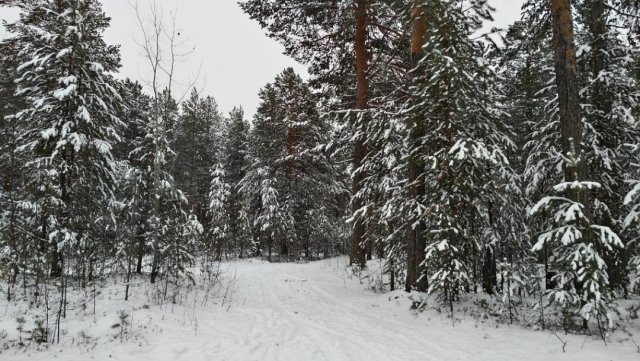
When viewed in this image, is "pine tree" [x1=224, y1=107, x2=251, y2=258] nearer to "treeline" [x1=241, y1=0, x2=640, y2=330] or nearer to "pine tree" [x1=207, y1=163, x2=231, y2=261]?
"pine tree" [x1=207, y1=163, x2=231, y2=261]

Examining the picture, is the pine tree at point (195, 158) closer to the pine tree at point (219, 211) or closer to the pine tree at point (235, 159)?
the pine tree at point (235, 159)

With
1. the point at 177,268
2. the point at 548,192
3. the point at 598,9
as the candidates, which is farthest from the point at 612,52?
the point at 177,268

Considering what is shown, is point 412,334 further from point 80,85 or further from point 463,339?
point 80,85

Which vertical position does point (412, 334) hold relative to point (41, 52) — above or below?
below

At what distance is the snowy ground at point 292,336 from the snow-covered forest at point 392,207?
66 millimetres

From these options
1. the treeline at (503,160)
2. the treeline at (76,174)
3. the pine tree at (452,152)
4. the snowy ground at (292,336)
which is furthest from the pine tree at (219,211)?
the pine tree at (452,152)

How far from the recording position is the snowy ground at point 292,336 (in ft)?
21.5

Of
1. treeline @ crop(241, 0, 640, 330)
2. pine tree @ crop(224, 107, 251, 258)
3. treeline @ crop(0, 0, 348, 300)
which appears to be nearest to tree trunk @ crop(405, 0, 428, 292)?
treeline @ crop(241, 0, 640, 330)

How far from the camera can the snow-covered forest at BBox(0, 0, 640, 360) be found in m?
7.31

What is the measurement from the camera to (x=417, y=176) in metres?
10.9

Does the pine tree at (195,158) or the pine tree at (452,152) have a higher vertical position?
the pine tree at (195,158)

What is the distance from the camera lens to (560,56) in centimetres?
815

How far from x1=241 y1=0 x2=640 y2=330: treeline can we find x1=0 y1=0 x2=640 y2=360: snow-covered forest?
62 mm

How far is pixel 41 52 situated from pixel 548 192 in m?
17.1
